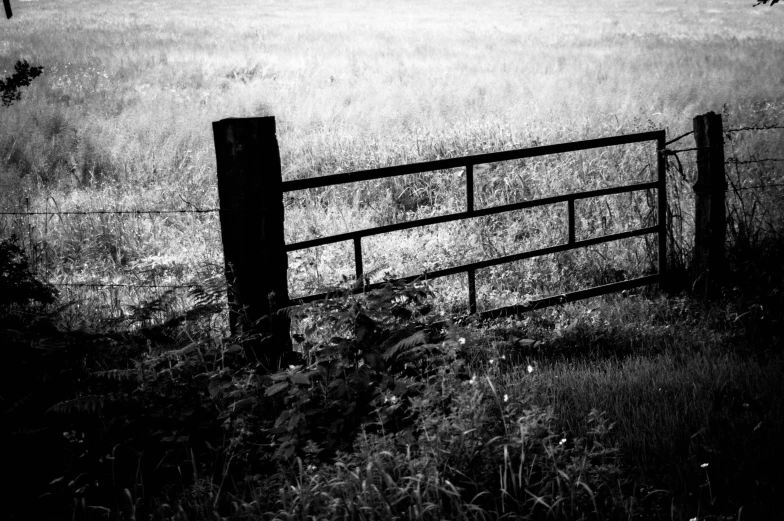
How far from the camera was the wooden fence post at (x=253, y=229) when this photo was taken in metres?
4.38

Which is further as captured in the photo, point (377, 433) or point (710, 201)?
point (710, 201)

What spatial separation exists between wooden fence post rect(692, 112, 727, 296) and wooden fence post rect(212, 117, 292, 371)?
352 cm

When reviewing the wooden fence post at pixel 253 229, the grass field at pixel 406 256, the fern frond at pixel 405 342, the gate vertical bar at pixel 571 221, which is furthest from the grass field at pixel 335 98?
the fern frond at pixel 405 342

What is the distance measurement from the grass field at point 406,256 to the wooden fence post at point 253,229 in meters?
0.31

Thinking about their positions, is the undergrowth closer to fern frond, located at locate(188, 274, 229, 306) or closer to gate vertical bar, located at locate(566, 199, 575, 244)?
fern frond, located at locate(188, 274, 229, 306)

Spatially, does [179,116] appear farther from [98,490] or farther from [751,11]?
[751,11]

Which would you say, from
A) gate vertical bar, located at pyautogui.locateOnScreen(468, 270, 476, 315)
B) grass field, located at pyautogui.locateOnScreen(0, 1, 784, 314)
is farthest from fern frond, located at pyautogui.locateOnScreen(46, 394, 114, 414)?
gate vertical bar, located at pyautogui.locateOnScreen(468, 270, 476, 315)

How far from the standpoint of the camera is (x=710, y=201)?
6230mm

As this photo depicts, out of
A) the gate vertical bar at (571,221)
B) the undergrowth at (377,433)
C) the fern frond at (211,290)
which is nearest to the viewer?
the undergrowth at (377,433)

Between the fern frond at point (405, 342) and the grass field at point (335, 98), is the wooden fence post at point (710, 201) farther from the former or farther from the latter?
the fern frond at point (405, 342)

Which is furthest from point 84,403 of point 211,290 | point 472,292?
point 472,292

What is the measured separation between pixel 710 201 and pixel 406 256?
2944 millimetres

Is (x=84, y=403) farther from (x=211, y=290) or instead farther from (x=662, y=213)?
(x=662, y=213)

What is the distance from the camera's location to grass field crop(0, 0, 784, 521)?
3195 mm
